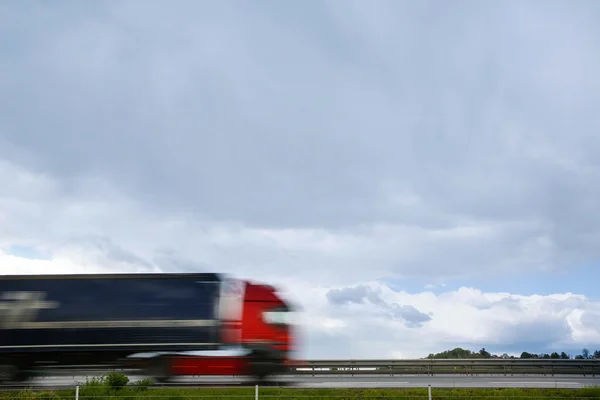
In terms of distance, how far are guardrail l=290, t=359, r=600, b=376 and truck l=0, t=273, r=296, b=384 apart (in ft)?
24.4

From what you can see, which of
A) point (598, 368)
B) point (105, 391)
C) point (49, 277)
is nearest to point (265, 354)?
point (105, 391)

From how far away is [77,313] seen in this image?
2133 centimetres

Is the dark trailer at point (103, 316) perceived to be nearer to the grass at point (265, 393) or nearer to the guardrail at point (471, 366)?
the grass at point (265, 393)

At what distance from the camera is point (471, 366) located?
28219 mm

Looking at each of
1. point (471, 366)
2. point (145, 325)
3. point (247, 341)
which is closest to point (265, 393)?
point (247, 341)

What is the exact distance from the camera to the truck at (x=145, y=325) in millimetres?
20828

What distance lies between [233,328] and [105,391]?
16.9 feet

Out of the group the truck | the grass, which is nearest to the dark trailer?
the truck

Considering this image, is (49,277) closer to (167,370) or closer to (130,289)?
(130,289)

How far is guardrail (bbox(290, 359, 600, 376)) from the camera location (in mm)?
27812

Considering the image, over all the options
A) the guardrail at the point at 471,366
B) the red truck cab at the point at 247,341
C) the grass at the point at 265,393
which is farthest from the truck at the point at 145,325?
the guardrail at the point at 471,366

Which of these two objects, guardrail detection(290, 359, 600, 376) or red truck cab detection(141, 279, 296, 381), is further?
guardrail detection(290, 359, 600, 376)

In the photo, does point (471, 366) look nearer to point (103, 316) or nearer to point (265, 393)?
point (265, 393)

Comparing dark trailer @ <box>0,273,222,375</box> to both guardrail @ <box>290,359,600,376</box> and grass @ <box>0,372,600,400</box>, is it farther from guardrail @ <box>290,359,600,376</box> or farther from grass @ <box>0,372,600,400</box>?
guardrail @ <box>290,359,600,376</box>
